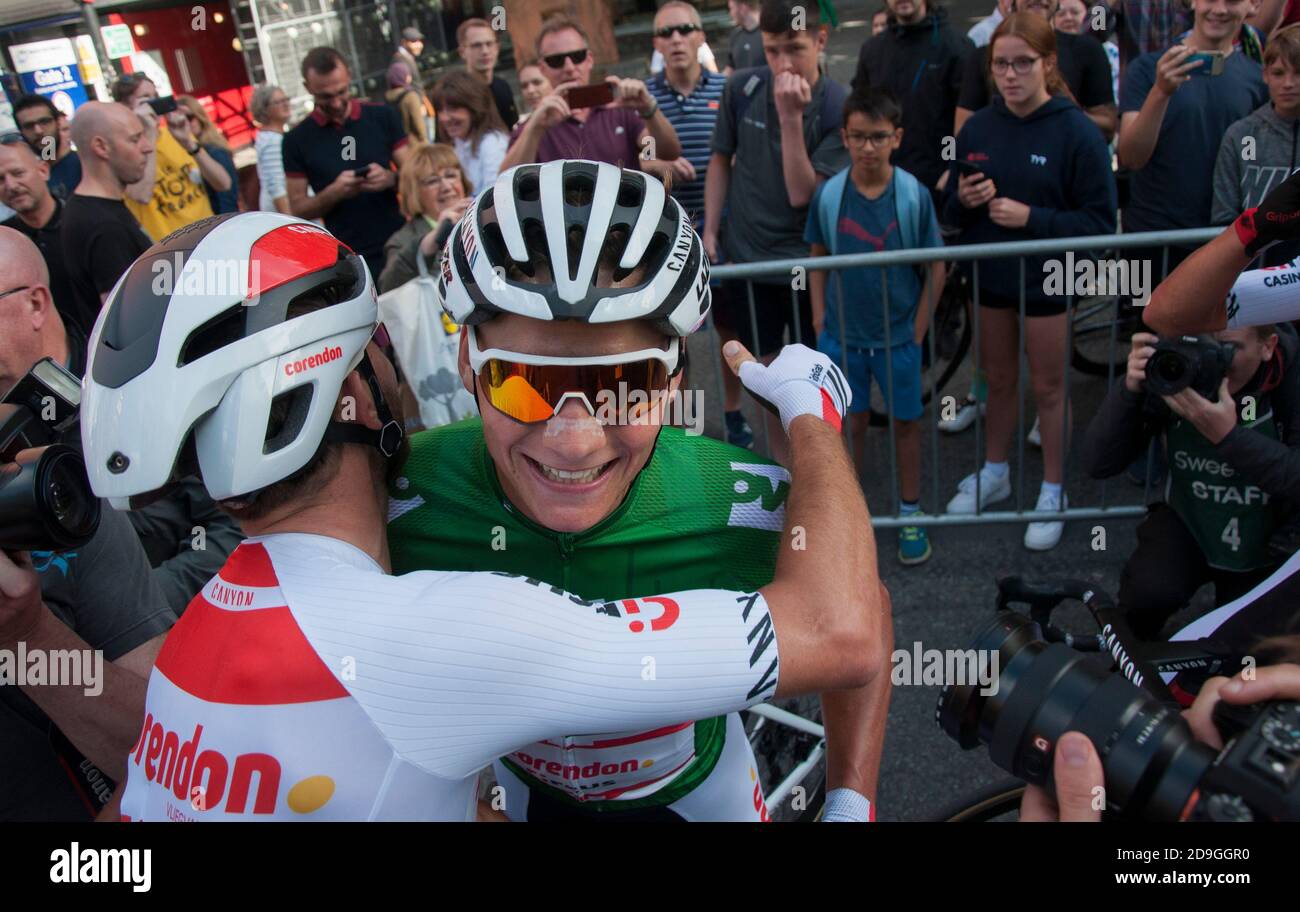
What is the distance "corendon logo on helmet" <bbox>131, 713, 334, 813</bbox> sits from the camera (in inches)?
56.0

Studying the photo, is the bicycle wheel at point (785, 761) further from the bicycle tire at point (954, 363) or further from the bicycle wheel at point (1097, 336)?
the bicycle wheel at point (1097, 336)

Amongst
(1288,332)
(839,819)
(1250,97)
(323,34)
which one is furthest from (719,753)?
(323,34)

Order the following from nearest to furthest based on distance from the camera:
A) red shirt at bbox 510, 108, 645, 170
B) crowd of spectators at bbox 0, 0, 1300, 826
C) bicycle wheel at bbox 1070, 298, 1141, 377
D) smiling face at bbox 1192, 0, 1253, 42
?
crowd of spectators at bbox 0, 0, 1300, 826, smiling face at bbox 1192, 0, 1253, 42, red shirt at bbox 510, 108, 645, 170, bicycle wheel at bbox 1070, 298, 1141, 377

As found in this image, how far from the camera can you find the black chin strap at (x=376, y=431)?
174 cm

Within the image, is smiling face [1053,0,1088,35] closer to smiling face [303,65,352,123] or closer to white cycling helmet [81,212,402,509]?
smiling face [303,65,352,123]

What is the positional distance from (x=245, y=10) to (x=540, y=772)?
1897cm

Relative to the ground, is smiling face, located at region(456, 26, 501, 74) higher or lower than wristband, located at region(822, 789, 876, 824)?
higher

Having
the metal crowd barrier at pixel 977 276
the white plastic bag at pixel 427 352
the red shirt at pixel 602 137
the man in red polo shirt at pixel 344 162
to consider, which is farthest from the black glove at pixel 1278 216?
the man in red polo shirt at pixel 344 162

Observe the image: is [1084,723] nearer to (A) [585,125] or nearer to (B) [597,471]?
(B) [597,471]

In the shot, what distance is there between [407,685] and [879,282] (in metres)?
3.79

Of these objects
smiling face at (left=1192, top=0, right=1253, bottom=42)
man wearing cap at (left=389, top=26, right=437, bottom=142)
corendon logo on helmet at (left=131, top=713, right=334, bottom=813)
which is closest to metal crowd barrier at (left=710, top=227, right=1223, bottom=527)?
smiling face at (left=1192, top=0, right=1253, bottom=42)

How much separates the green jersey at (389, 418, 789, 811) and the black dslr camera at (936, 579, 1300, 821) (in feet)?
1.63

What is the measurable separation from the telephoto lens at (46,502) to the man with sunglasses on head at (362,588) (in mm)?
122

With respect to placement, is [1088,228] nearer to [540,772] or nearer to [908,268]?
[908,268]
